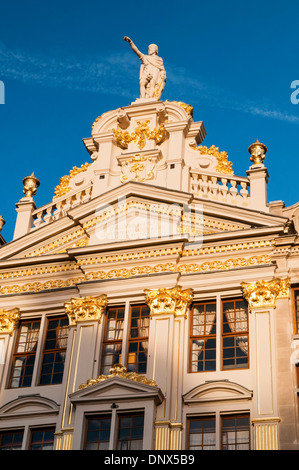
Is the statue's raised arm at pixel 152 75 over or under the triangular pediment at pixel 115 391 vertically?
over

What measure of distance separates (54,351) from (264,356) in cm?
644

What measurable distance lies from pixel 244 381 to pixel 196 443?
2086mm

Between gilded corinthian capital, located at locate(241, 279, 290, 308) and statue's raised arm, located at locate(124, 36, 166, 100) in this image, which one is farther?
statue's raised arm, located at locate(124, 36, 166, 100)

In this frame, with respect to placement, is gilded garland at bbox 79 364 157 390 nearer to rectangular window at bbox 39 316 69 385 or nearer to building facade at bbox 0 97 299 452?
building facade at bbox 0 97 299 452

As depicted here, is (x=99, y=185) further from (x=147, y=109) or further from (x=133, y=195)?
(x=147, y=109)

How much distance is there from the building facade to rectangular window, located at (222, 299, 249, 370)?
41 millimetres

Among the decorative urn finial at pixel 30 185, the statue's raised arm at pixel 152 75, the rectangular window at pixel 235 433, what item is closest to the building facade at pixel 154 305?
the rectangular window at pixel 235 433

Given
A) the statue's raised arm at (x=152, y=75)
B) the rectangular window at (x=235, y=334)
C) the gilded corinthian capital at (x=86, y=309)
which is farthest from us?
the statue's raised arm at (x=152, y=75)

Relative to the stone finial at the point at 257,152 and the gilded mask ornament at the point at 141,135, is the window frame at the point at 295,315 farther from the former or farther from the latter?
the gilded mask ornament at the point at 141,135

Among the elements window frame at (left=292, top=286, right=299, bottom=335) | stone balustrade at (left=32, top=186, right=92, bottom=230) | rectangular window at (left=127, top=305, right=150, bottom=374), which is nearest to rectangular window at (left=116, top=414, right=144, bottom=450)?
rectangular window at (left=127, top=305, right=150, bottom=374)

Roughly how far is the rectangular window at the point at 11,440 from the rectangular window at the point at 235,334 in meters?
6.13

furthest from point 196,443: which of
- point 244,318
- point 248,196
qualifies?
point 248,196

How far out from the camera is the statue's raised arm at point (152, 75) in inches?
1197

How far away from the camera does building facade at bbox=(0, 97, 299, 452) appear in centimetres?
2216
